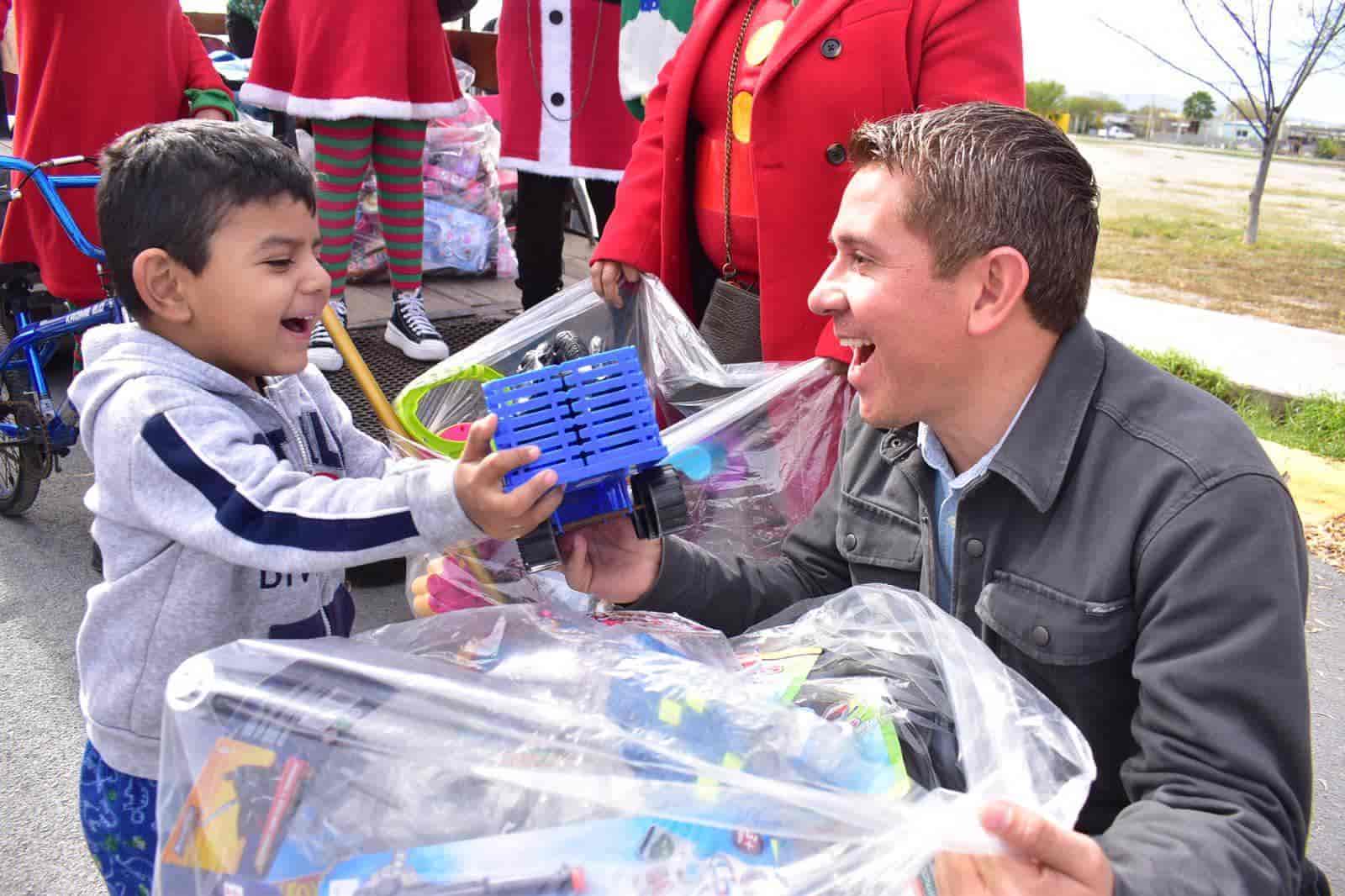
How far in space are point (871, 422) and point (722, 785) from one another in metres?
0.69

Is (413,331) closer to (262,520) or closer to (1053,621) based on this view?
(262,520)

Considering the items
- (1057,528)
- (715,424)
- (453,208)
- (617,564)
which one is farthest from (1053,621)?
(453,208)

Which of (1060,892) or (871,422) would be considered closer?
(1060,892)

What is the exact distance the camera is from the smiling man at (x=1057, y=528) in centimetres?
116

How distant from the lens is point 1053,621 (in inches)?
53.3

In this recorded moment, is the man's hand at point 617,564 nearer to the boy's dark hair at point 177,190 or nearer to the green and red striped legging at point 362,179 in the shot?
the boy's dark hair at point 177,190

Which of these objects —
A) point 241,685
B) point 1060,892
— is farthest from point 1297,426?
point 241,685

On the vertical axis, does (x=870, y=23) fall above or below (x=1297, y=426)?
above

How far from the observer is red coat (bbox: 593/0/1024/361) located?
216 cm

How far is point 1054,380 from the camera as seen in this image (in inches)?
56.6

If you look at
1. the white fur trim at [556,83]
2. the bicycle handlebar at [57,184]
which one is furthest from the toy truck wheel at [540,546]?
the white fur trim at [556,83]

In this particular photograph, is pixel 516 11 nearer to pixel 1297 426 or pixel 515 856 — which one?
pixel 515 856

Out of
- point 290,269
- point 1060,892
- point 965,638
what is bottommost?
point 1060,892

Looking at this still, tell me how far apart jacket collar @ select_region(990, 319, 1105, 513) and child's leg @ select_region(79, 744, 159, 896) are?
1.19 m
